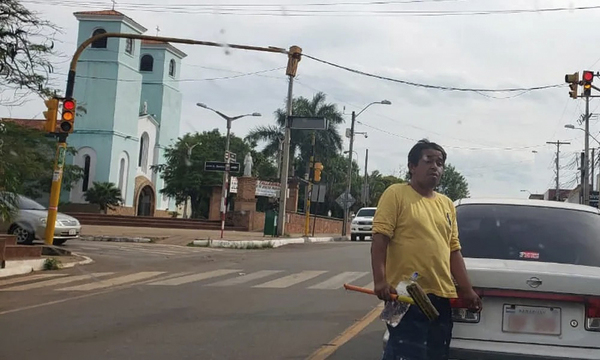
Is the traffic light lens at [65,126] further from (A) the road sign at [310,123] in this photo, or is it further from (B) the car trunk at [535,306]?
(B) the car trunk at [535,306]

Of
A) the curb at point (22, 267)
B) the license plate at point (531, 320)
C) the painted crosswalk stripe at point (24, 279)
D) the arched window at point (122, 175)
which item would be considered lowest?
the painted crosswalk stripe at point (24, 279)

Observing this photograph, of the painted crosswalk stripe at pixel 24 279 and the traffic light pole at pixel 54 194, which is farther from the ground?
the traffic light pole at pixel 54 194

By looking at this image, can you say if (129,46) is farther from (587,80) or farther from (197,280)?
(197,280)

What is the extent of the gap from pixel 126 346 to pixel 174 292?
183 inches

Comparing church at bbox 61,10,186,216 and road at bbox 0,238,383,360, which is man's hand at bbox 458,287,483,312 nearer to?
road at bbox 0,238,383,360

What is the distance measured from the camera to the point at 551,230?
593cm

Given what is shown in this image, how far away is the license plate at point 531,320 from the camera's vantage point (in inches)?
201

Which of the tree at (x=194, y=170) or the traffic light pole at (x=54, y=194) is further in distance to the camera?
the tree at (x=194, y=170)

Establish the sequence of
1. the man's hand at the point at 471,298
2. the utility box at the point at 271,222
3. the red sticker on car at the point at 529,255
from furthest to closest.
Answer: the utility box at the point at 271,222
the red sticker on car at the point at 529,255
the man's hand at the point at 471,298

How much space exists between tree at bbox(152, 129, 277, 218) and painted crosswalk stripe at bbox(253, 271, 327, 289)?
1638 inches

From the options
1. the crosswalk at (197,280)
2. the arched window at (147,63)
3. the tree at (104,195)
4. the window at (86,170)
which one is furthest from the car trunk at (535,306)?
the arched window at (147,63)

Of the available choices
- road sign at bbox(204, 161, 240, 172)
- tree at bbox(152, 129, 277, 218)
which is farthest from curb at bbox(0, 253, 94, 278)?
tree at bbox(152, 129, 277, 218)

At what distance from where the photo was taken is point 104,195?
186 ft

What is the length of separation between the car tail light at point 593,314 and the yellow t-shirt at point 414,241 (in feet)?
3.87
